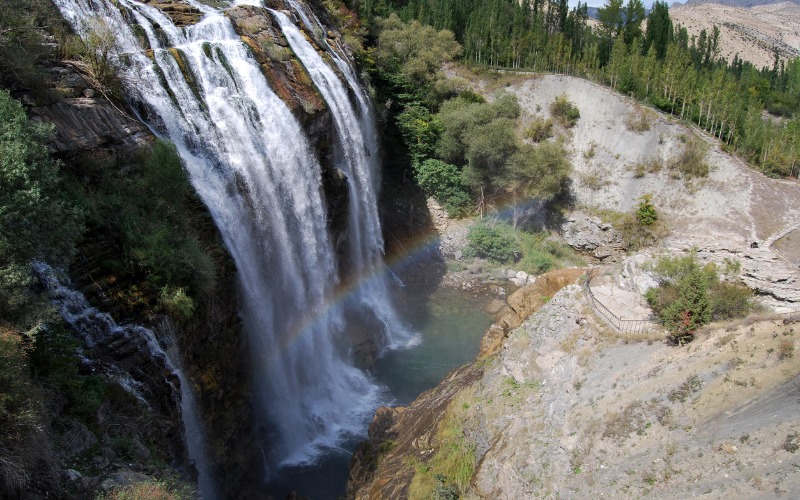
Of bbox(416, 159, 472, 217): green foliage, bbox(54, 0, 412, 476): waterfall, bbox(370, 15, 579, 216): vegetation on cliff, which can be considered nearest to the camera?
bbox(54, 0, 412, 476): waterfall

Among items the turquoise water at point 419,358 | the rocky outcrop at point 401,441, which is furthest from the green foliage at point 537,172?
the rocky outcrop at point 401,441

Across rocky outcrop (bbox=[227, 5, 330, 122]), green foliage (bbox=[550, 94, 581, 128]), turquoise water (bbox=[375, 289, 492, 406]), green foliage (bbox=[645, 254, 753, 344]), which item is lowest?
turquoise water (bbox=[375, 289, 492, 406])

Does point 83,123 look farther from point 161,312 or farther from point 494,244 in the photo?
point 494,244

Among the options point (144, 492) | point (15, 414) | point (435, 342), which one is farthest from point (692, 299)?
point (15, 414)

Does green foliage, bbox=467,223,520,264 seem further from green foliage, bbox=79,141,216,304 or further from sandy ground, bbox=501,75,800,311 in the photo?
green foliage, bbox=79,141,216,304

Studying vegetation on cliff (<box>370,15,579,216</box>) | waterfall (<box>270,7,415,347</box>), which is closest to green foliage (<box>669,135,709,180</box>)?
vegetation on cliff (<box>370,15,579,216</box>)

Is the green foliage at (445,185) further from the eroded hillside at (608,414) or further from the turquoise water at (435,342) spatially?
the eroded hillside at (608,414)
